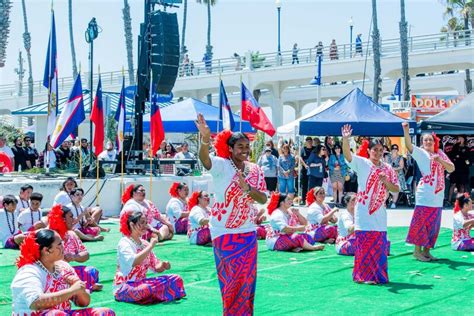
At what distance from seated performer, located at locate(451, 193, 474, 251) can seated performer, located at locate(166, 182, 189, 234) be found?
449 centimetres

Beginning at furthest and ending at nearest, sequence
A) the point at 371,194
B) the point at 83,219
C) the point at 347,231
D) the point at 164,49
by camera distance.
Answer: the point at 164,49 < the point at 83,219 < the point at 347,231 < the point at 371,194

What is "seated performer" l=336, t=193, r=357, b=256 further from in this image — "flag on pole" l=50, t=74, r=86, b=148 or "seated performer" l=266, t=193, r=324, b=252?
"flag on pole" l=50, t=74, r=86, b=148

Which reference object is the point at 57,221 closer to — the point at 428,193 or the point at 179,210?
the point at 428,193

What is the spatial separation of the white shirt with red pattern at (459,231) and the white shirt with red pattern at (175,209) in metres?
4.53

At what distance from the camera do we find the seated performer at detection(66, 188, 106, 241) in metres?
12.1

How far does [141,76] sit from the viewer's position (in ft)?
59.3

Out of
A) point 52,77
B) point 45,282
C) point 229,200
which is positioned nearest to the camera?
point 45,282

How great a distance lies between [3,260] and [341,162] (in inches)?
386

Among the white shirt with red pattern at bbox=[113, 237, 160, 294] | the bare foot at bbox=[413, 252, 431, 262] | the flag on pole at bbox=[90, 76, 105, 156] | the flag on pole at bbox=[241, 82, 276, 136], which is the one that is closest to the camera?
the white shirt with red pattern at bbox=[113, 237, 160, 294]

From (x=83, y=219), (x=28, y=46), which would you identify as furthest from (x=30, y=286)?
(x=28, y=46)

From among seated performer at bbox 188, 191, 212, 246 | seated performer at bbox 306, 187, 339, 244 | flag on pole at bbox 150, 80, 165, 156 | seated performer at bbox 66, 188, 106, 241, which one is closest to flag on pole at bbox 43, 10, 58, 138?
flag on pole at bbox 150, 80, 165, 156

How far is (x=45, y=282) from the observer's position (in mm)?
5301

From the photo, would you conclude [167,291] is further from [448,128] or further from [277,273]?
[448,128]

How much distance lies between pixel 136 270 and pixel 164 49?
34.3 feet
